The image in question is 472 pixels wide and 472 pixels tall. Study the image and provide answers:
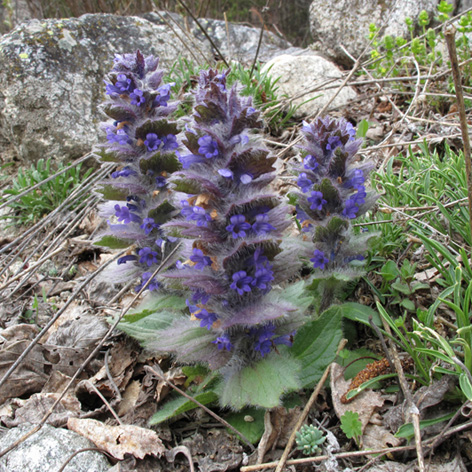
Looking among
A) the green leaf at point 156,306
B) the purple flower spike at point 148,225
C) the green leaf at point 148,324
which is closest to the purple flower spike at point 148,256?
the purple flower spike at point 148,225

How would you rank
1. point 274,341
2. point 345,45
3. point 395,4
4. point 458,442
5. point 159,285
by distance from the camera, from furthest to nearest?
point 345,45
point 395,4
point 159,285
point 274,341
point 458,442

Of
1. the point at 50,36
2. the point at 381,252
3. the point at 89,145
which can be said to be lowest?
the point at 381,252

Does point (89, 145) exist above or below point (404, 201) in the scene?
above

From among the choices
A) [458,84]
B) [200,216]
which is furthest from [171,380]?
[458,84]

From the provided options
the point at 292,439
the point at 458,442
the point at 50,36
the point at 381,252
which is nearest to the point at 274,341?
the point at 292,439

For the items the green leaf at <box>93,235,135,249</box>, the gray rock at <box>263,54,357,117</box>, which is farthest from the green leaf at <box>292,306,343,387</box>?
the gray rock at <box>263,54,357,117</box>

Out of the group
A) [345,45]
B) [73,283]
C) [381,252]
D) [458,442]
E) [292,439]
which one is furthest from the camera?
[345,45]

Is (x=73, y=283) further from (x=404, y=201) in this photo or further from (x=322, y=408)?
(x=404, y=201)
